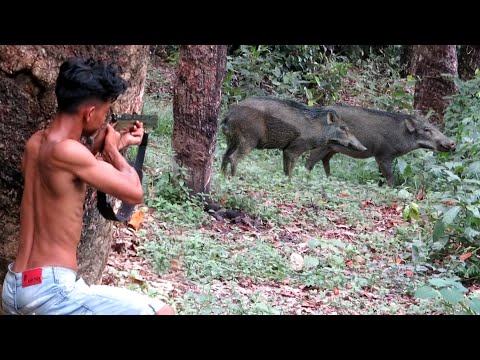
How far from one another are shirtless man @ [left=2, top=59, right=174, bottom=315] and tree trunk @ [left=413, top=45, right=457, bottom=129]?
34.1 feet

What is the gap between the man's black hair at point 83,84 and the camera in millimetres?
3182

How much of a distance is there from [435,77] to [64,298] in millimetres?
10993

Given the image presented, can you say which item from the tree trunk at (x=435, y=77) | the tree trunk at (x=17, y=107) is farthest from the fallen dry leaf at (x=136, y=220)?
the tree trunk at (x=435, y=77)

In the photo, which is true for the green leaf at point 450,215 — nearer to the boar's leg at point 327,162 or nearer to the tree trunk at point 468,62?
the boar's leg at point 327,162

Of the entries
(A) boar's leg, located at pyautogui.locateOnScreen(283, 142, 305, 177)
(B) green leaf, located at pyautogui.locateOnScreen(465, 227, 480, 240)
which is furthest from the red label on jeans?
(A) boar's leg, located at pyautogui.locateOnScreen(283, 142, 305, 177)

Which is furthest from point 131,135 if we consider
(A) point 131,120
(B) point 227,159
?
(B) point 227,159

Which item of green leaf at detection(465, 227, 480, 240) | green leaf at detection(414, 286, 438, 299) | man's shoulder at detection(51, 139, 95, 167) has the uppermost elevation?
man's shoulder at detection(51, 139, 95, 167)

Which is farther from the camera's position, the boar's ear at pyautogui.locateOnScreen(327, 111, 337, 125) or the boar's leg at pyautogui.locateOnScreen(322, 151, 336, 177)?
the boar's leg at pyautogui.locateOnScreen(322, 151, 336, 177)

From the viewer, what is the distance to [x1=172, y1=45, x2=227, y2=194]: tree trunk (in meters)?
8.05

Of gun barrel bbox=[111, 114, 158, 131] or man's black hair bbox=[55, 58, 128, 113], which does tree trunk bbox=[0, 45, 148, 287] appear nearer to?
gun barrel bbox=[111, 114, 158, 131]

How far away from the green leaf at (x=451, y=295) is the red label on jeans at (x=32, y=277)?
2.70 metres

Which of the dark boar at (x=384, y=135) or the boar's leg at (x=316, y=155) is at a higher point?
the dark boar at (x=384, y=135)
